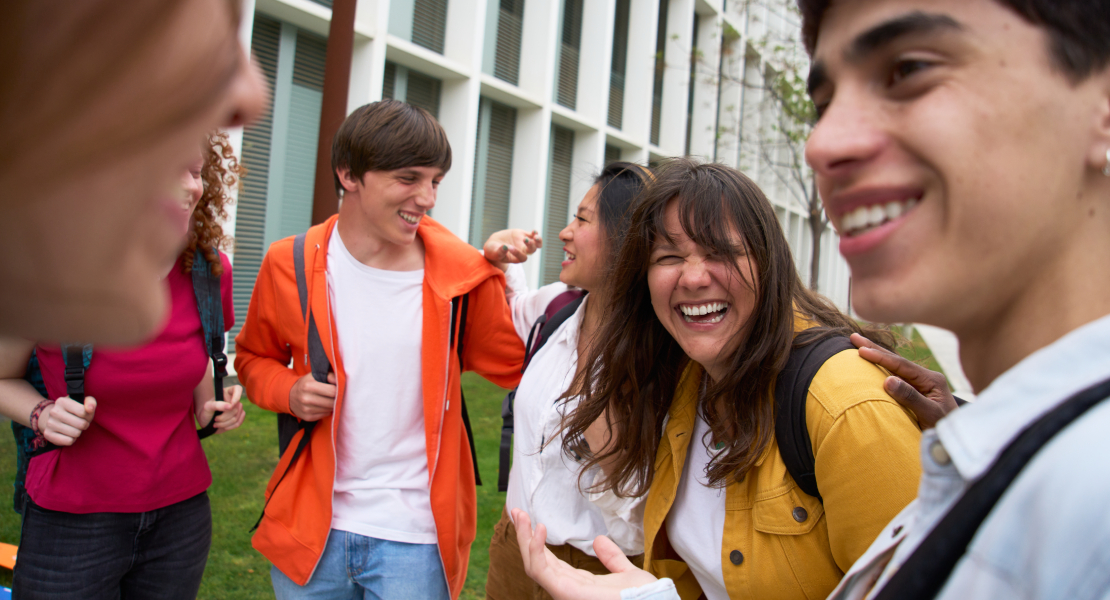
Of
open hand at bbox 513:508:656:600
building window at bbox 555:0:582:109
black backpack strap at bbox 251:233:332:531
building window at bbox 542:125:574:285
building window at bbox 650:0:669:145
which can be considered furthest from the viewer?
building window at bbox 650:0:669:145

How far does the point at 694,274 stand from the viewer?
6.46 feet

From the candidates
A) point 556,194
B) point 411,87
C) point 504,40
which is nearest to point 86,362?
point 411,87

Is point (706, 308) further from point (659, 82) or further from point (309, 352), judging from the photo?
point (659, 82)

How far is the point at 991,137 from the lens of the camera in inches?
34.2

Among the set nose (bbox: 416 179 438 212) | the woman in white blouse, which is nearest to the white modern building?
nose (bbox: 416 179 438 212)

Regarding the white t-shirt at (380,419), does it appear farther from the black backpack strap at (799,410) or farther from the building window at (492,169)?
the building window at (492,169)

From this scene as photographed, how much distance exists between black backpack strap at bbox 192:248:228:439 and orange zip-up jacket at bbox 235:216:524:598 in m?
0.21

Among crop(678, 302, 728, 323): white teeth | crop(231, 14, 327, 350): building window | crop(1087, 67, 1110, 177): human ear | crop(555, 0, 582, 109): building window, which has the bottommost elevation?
crop(678, 302, 728, 323): white teeth

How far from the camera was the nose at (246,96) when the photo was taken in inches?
24.6

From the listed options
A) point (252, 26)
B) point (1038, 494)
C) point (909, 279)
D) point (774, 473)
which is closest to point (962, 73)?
point (909, 279)

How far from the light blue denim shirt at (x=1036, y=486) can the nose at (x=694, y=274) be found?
43.8 inches

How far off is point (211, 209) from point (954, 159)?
272 cm

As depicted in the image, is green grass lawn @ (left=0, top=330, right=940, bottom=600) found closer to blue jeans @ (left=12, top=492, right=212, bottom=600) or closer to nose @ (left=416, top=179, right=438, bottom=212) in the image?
blue jeans @ (left=12, top=492, right=212, bottom=600)

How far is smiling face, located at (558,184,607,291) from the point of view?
276 centimetres
